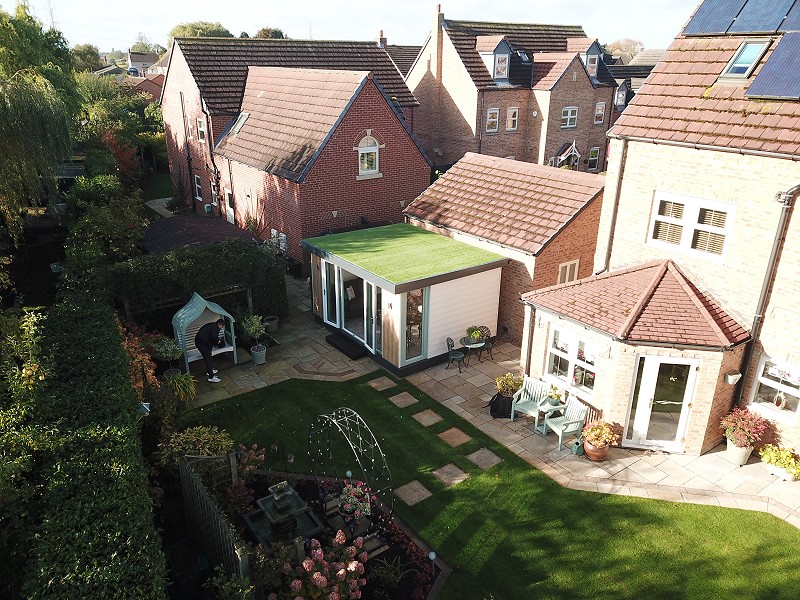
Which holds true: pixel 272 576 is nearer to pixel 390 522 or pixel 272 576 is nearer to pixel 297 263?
pixel 390 522

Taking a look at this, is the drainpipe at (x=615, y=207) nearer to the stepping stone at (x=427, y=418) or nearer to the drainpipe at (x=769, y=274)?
the drainpipe at (x=769, y=274)

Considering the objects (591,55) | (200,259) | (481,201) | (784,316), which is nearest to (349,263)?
(200,259)

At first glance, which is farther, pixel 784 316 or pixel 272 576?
pixel 784 316

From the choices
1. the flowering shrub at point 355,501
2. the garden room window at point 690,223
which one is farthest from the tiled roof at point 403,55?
the flowering shrub at point 355,501

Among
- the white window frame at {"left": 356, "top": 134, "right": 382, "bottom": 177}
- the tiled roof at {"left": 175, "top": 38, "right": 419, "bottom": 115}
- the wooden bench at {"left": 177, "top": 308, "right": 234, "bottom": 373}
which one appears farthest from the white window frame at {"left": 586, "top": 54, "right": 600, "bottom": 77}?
the wooden bench at {"left": 177, "top": 308, "right": 234, "bottom": 373}

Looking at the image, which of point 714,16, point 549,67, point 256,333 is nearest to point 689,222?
point 714,16

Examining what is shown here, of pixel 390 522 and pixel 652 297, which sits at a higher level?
pixel 652 297

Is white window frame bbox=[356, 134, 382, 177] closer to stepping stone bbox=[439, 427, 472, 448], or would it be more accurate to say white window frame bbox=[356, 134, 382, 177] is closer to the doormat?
the doormat
